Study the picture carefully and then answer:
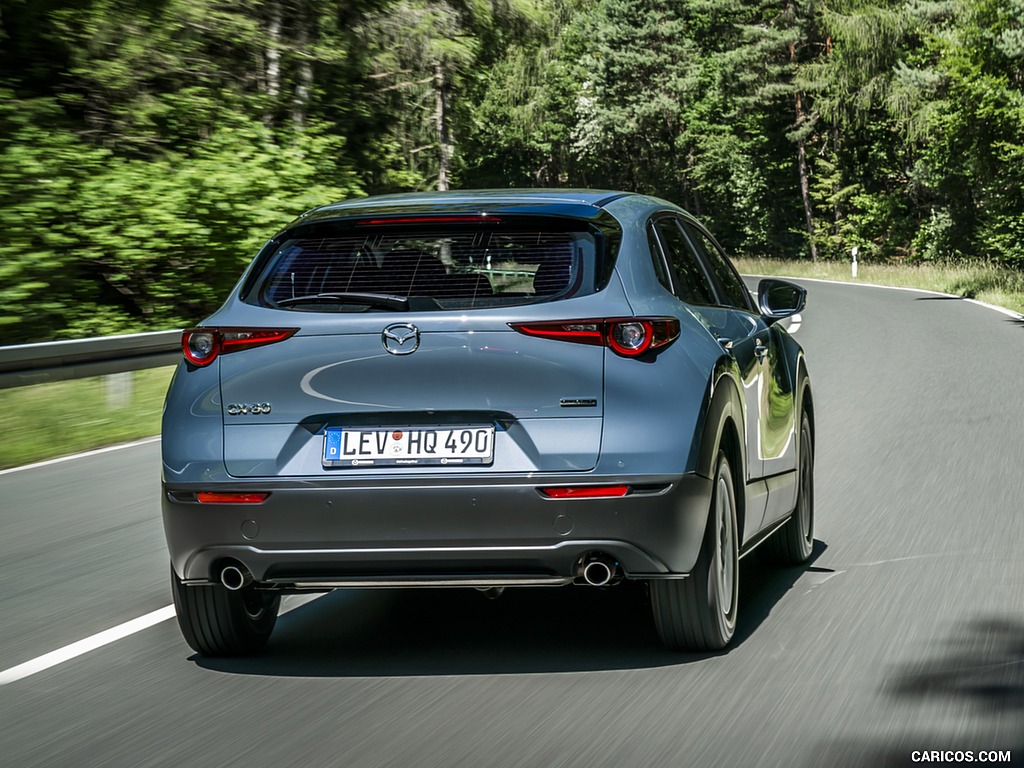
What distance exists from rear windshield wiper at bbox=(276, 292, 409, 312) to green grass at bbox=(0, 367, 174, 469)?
22.4ft

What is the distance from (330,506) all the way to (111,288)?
14167 mm

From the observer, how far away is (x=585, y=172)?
93.1 meters

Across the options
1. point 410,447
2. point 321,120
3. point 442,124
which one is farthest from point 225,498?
point 442,124

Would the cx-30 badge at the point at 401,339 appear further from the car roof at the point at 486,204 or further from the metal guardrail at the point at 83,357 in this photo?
the metal guardrail at the point at 83,357

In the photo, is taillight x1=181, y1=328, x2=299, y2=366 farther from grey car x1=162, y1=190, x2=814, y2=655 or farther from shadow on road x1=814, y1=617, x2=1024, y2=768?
shadow on road x1=814, y1=617, x2=1024, y2=768

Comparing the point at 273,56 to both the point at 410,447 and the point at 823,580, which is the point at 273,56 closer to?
the point at 823,580

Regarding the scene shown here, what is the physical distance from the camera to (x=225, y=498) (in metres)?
4.96

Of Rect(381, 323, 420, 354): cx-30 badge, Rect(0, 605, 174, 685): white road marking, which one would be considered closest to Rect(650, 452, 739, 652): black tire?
Rect(381, 323, 420, 354): cx-30 badge

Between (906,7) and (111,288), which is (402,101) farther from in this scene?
(906,7)

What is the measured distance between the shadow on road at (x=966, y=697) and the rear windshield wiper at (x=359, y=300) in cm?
192

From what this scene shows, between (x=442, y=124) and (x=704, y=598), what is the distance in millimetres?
32010

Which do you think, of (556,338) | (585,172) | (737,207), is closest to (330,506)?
(556,338)

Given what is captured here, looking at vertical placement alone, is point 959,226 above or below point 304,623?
below

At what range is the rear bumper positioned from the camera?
15.7 feet
